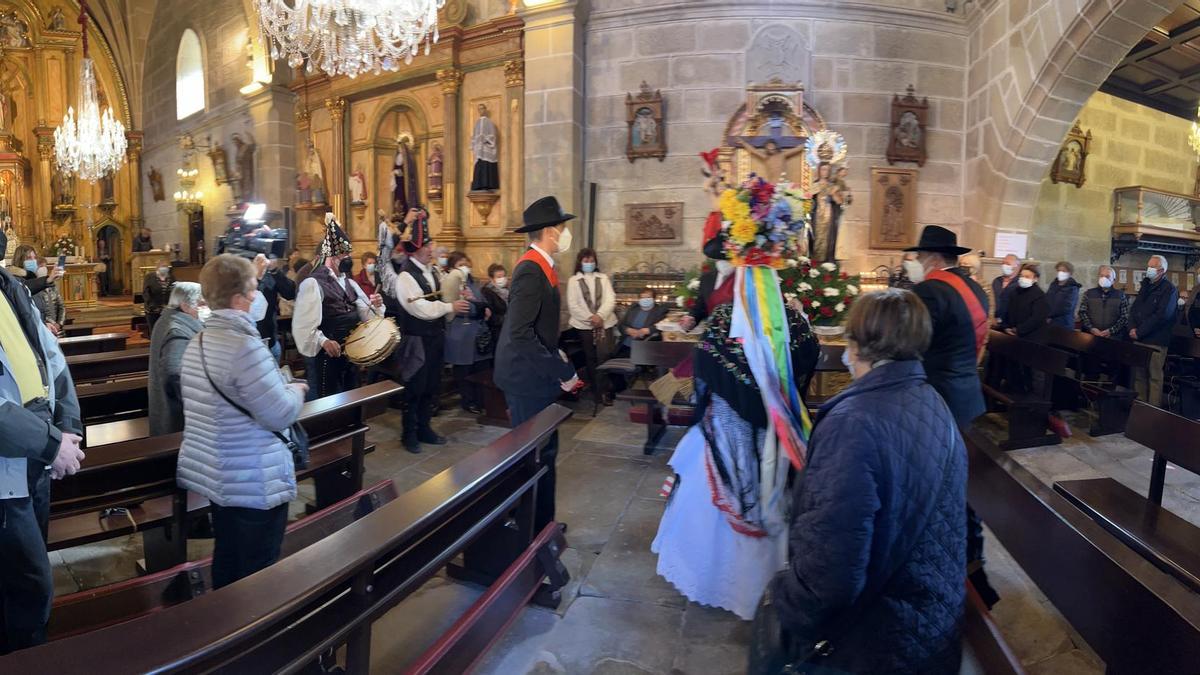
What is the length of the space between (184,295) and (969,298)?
408 cm

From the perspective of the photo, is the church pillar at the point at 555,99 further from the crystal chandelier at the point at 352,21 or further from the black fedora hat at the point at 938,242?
the black fedora hat at the point at 938,242

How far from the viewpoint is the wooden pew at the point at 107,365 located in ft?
15.6

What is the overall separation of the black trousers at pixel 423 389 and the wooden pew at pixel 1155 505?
14.4ft

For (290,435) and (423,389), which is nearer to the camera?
(290,435)

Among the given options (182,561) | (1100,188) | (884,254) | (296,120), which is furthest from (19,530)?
(1100,188)

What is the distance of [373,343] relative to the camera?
4.99m

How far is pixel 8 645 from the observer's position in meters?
2.04

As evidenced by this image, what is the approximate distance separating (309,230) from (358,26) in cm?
731

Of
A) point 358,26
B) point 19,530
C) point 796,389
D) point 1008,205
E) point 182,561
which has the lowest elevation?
point 182,561

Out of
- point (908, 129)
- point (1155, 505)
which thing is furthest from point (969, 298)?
point (908, 129)

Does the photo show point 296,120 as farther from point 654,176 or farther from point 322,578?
point 322,578

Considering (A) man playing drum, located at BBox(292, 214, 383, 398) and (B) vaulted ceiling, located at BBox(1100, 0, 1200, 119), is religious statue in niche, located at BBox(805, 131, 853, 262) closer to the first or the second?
(B) vaulted ceiling, located at BBox(1100, 0, 1200, 119)

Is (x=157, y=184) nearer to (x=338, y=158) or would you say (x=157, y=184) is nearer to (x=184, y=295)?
(x=338, y=158)

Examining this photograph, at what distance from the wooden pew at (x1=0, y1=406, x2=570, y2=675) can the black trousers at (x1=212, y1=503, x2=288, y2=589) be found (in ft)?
2.42
